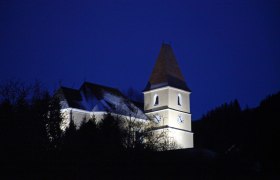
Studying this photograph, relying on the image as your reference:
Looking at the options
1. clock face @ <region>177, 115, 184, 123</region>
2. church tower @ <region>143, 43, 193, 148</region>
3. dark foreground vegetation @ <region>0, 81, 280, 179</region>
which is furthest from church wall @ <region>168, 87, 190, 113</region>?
dark foreground vegetation @ <region>0, 81, 280, 179</region>

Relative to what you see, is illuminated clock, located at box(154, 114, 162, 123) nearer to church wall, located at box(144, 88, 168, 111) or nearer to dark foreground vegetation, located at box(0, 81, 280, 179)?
church wall, located at box(144, 88, 168, 111)

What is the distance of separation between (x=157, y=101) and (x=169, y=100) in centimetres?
195

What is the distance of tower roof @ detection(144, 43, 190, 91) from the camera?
217 ft

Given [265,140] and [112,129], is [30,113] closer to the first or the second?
[112,129]

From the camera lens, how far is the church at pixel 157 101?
196ft

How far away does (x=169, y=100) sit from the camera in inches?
2539

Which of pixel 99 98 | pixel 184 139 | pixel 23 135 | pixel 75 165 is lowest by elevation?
pixel 75 165

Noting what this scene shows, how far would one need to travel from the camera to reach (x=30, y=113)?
1328 inches

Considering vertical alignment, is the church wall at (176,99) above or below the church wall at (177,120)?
above

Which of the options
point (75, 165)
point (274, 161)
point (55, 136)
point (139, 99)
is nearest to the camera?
point (75, 165)

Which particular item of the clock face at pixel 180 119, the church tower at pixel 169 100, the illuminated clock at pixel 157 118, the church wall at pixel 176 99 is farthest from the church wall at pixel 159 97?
the clock face at pixel 180 119

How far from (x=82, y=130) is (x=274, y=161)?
16.6 meters

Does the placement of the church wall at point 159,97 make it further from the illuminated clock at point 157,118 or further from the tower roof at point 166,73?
the illuminated clock at point 157,118

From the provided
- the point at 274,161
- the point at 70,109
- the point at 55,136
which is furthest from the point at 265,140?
the point at 70,109
